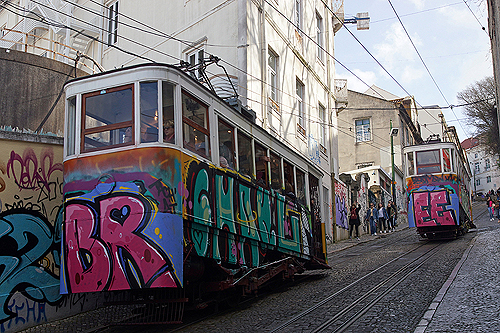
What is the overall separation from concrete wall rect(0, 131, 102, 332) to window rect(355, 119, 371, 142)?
3153cm

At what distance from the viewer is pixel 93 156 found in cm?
692

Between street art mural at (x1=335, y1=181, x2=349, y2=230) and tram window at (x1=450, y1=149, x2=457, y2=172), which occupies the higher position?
tram window at (x1=450, y1=149, x2=457, y2=172)

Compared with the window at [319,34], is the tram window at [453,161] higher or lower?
lower

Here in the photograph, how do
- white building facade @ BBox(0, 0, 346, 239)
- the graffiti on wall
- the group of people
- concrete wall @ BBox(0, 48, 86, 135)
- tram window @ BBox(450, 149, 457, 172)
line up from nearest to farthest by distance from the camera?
the graffiti on wall < concrete wall @ BBox(0, 48, 86, 135) < white building facade @ BBox(0, 0, 346, 239) < tram window @ BBox(450, 149, 457, 172) < the group of people

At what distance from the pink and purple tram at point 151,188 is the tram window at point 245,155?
121 millimetres

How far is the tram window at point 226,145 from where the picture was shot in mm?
7936

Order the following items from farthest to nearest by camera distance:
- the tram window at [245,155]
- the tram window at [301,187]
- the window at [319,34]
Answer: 1. the window at [319,34]
2. the tram window at [301,187]
3. the tram window at [245,155]

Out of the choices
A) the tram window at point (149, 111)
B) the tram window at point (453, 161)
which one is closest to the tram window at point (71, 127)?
the tram window at point (149, 111)

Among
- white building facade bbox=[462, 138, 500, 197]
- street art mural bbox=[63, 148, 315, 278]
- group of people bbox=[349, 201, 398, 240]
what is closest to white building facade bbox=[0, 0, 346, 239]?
group of people bbox=[349, 201, 398, 240]

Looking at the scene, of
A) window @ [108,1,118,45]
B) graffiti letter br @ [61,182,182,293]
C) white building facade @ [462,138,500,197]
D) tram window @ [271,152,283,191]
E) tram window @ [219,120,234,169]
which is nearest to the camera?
graffiti letter br @ [61,182,182,293]

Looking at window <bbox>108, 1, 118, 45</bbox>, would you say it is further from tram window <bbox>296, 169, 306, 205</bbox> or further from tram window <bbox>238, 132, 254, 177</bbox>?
tram window <bbox>238, 132, 254, 177</bbox>

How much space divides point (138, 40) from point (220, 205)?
45.5ft

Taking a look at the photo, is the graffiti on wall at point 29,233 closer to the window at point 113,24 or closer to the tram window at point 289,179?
the tram window at point 289,179

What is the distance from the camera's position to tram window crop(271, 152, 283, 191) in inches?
388
